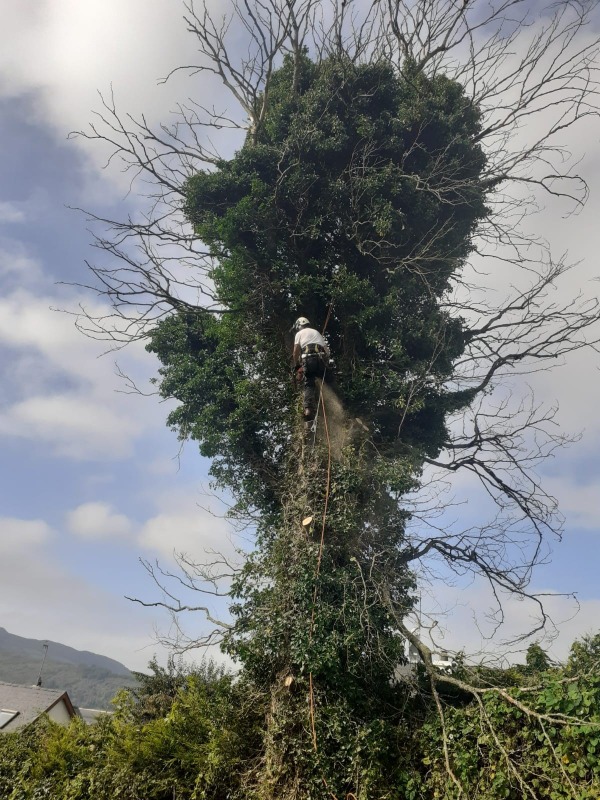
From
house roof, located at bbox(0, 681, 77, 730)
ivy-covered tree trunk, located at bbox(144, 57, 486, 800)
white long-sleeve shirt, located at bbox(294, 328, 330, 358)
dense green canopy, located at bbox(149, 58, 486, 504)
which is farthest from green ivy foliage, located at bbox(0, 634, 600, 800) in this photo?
house roof, located at bbox(0, 681, 77, 730)

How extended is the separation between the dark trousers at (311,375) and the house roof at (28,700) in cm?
1566

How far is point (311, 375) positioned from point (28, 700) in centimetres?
1827

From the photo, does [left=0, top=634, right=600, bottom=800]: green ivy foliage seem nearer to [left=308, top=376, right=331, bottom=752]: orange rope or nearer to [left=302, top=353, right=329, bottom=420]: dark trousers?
[left=308, top=376, right=331, bottom=752]: orange rope

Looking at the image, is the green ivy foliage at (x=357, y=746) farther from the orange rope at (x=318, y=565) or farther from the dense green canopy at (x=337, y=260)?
the dense green canopy at (x=337, y=260)

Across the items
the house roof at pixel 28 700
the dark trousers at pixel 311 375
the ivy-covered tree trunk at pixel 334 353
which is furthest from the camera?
the house roof at pixel 28 700

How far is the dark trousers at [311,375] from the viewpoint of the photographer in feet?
25.8

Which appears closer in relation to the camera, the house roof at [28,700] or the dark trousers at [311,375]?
the dark trousers at [311,375]

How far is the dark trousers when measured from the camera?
7871 mm

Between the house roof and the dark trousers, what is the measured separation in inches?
617

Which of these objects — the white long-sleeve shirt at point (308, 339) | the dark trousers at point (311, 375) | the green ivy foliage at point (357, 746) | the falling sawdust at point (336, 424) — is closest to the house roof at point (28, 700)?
the green ivy foliage at point (357, 746)

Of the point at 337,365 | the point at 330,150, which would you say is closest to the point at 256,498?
the point at 337,365

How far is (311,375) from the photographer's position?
8.03 meters

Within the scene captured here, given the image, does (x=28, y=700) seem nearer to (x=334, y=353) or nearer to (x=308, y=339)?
(x=334, y=353)

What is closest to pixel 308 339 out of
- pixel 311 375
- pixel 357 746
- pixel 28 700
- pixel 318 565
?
pixel 311 375
